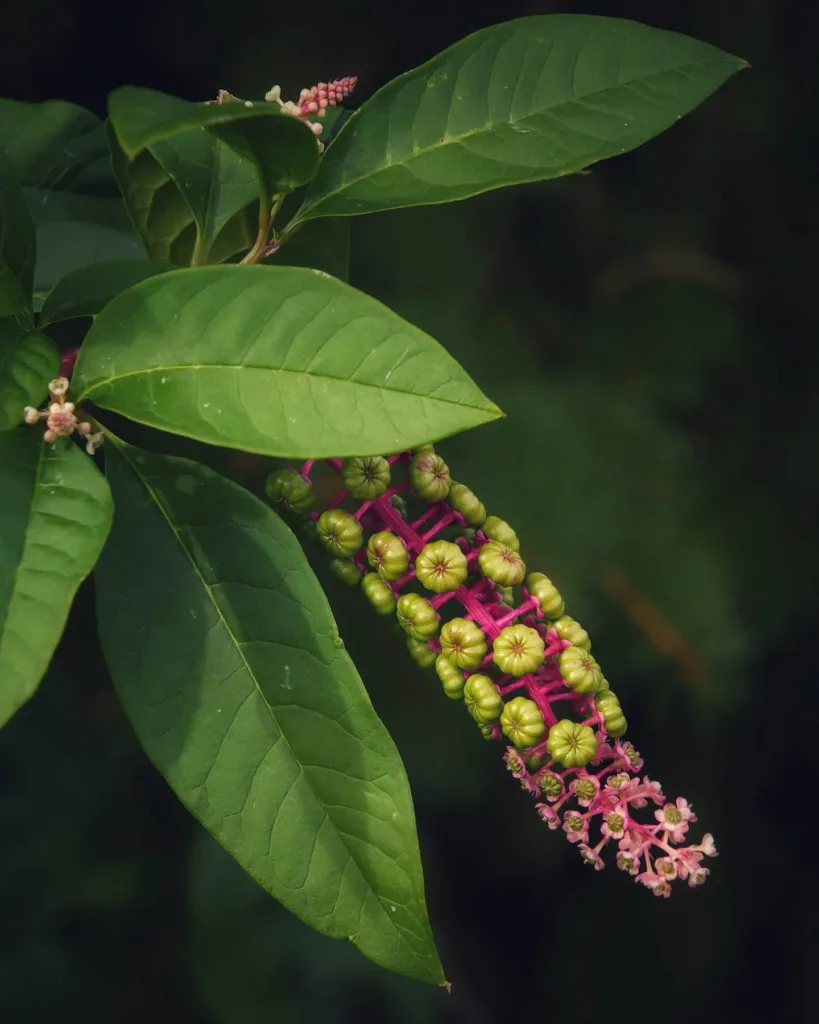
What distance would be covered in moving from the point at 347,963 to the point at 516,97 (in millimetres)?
1686

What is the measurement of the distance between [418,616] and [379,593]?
0.06 metres

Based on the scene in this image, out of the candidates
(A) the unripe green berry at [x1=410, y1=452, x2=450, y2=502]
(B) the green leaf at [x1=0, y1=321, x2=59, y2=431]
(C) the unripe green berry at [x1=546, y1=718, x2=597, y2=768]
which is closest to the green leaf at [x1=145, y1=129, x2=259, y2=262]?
(B) the green leaf at [x1=0, y1=321, x2=59, y2=431]

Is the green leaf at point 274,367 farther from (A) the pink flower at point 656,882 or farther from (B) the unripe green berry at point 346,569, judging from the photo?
(A) the pink flower at point 656,882

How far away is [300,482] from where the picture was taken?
1.13 meters

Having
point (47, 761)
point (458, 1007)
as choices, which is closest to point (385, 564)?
point (47, 761)

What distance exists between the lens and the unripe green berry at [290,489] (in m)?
1.13

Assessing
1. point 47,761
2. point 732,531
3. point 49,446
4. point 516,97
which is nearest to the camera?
point 49,446

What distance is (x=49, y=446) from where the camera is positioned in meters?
0.94

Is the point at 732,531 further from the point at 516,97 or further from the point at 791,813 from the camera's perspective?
the point at 516,97

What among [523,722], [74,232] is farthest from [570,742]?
→ [74,232]

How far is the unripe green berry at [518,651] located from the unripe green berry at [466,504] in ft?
0.48

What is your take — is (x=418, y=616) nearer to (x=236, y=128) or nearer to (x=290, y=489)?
(x=290, y=489)

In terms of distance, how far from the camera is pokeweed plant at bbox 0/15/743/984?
0.87m

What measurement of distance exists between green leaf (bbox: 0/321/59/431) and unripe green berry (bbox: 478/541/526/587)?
495mm
